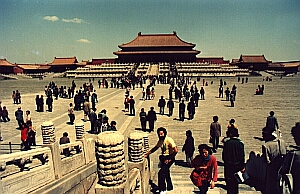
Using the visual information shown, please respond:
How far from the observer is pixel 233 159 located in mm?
4434

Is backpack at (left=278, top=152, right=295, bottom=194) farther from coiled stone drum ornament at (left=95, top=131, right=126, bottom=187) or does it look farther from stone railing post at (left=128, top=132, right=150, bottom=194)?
stone railing post at (left=128, top=132, right=150, bottom=194)

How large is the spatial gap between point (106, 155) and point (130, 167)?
1.72 meters

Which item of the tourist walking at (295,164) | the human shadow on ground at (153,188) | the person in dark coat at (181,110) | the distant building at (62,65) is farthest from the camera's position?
the distant building at (62,65)

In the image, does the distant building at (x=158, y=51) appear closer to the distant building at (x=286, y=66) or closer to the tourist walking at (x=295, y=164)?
the distant building at (x=286, y=66)

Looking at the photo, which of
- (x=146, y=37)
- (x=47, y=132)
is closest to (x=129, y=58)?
(x=146, y=37)

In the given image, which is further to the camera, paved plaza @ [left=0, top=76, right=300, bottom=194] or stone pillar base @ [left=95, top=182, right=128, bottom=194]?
paved plaza @ [left=0, top=76, right=300, bottom=194]

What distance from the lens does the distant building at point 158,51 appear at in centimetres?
6500

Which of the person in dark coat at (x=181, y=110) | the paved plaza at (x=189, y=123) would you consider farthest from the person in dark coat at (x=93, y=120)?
the person in dark coat at (x=181, y=110)

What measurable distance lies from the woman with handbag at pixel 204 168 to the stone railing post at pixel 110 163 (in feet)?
4.42

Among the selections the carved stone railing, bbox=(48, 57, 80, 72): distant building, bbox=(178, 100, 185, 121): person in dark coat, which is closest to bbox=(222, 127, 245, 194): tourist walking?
the carved stone railing

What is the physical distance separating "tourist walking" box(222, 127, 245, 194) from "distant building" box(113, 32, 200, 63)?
2394 inches

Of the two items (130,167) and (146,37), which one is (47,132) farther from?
(146,37)

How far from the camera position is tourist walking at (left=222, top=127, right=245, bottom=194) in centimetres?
441

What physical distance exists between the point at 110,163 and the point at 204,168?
1.59 metres
